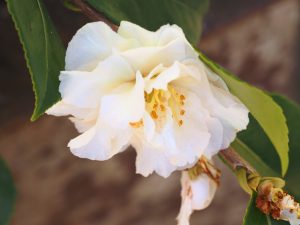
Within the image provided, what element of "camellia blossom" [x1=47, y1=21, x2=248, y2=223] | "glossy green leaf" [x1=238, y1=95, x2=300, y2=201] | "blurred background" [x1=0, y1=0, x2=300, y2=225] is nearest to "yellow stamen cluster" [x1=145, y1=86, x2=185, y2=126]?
"camellia blossom" [x1=47, y1=21, x2=248, y2=223]

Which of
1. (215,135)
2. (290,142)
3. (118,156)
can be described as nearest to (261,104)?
(215,135)

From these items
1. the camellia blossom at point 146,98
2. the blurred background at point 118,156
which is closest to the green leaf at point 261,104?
the camellia blossom at point 146,98

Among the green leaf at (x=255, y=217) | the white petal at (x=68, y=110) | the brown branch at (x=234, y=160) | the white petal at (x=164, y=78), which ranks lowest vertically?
the green leaf at (x=255, y=217)

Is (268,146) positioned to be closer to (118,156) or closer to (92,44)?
(92,44)

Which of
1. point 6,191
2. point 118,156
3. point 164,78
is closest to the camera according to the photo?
point 164,78

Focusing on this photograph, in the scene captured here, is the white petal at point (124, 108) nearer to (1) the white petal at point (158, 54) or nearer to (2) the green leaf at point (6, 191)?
(1) the white petal at point (158, 54)
